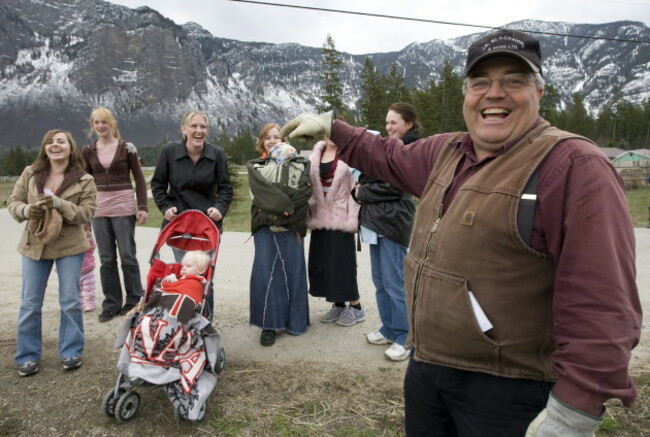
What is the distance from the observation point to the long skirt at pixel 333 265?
14.9 feet

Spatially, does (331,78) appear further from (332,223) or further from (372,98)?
(332,223)

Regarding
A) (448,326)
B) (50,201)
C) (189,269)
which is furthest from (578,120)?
(448,326)

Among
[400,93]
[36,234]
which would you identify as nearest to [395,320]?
[36,234]

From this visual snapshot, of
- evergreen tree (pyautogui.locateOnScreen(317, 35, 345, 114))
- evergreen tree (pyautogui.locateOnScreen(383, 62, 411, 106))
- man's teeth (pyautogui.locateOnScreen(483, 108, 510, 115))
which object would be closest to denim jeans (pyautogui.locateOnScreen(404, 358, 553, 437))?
man's teeth (pyautogui.locateOnScreen(483, 108, 510, 115))

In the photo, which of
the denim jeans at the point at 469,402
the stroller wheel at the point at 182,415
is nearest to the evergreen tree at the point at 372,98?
the stroller wheel at the point at 182,415

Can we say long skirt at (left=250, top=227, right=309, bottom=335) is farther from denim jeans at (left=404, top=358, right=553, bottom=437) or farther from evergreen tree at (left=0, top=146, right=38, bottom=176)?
evergreen tree at (left=0, top=146, right=38, bottom=176)

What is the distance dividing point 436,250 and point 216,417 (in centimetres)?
231

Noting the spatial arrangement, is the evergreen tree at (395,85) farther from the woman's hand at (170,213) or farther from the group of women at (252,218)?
the woman's hand at (170,213)

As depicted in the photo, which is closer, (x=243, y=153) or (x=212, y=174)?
(x=212, y=174)

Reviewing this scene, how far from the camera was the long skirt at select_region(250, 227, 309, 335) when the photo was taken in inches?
171

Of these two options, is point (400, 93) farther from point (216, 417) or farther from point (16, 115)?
point (16, 115)

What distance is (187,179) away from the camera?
4500 mm

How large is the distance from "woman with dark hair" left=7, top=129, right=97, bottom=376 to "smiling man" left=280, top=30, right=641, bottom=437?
321cm

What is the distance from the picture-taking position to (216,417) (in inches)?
124
